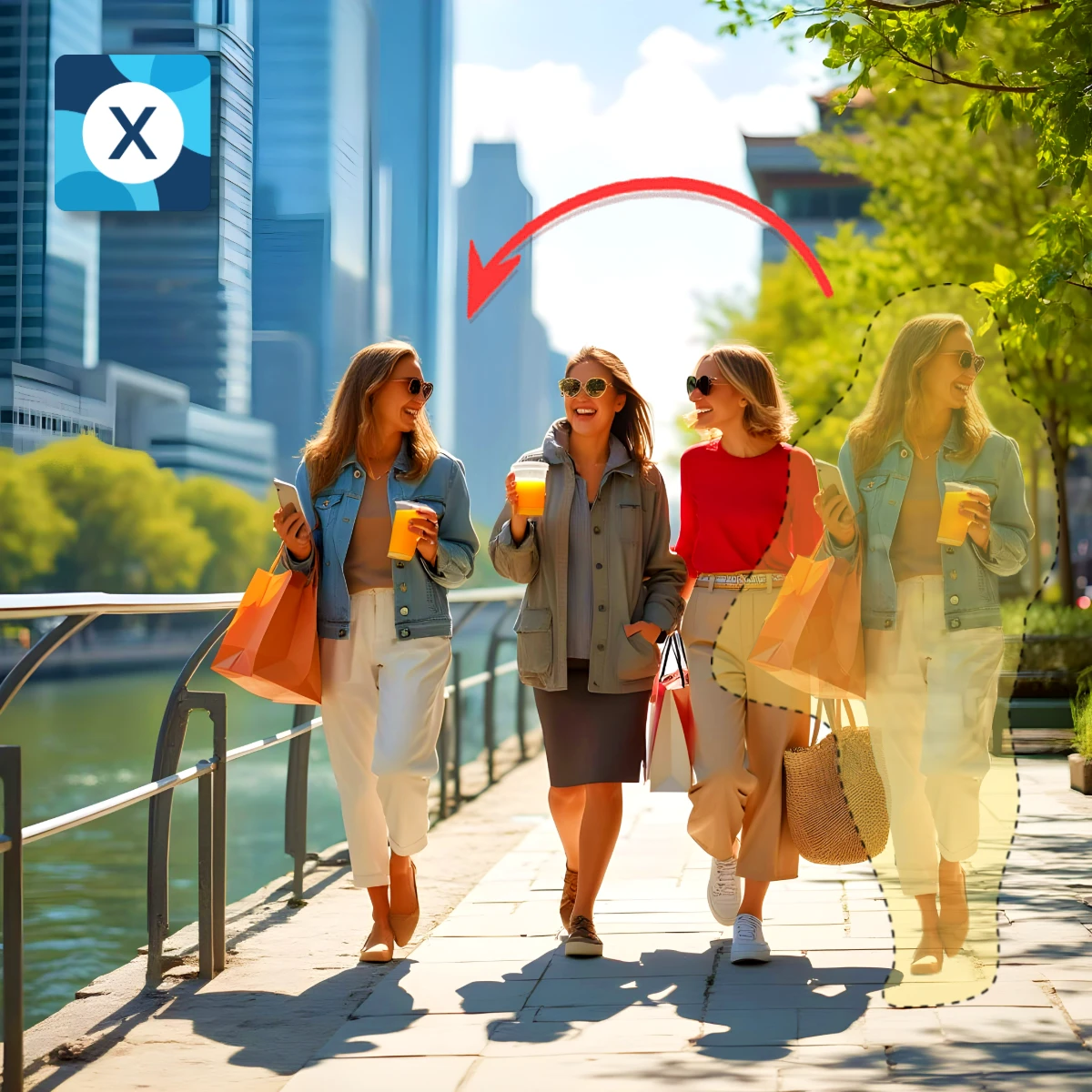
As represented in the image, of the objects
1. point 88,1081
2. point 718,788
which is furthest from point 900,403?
point 88,1081

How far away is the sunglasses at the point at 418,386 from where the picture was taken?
4770 millimetres

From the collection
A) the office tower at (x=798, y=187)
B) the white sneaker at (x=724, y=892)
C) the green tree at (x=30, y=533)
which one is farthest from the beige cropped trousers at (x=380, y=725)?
the green tree at (x=30, y=533)

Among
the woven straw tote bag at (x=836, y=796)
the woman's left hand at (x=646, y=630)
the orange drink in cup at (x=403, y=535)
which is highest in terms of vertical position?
the orange drink in cup at (x=403, y=535)

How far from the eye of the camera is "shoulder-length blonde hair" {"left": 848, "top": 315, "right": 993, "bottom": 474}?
13.2 ft

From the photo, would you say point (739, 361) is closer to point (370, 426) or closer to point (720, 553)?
point (720, 553)

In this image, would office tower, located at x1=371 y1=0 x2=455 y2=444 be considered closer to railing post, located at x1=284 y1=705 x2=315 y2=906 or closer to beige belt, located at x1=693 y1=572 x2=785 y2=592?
railing post, located at x1=284 y1=705 x2=315 y2=906

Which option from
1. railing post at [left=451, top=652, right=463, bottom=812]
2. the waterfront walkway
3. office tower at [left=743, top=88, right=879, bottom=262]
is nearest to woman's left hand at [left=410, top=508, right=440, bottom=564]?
the waterfront walkway

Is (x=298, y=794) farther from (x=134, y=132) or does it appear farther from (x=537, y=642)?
(x=134, y=132)

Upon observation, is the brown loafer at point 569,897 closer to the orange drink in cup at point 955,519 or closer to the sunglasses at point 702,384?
the sunglasses at point 702,384

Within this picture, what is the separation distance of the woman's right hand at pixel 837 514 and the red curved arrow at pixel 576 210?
6.76 meters

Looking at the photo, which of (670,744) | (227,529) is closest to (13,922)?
(670,744)

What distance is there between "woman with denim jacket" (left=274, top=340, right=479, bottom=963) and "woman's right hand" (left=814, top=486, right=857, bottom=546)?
3.67 ft

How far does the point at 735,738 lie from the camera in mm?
4570

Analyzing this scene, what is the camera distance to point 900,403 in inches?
160
